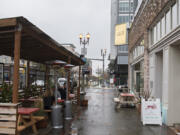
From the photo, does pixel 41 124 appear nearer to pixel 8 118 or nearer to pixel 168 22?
pixel 8 118

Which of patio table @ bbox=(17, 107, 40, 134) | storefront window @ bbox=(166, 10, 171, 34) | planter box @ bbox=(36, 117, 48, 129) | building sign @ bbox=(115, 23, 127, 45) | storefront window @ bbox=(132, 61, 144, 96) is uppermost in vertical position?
building sign @ bbox=(115, 23, 127, 45)

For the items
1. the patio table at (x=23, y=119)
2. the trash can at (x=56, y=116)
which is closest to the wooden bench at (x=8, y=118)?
the patio table at (x=23, y=119)

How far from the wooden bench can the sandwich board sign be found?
4.57 meters

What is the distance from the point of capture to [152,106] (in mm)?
6875

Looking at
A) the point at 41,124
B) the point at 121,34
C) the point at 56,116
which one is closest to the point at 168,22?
the point at 56,116

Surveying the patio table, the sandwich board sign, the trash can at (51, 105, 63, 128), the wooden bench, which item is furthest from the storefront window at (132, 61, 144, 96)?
the wooden bench

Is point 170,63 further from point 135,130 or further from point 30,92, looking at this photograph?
A: point 30,92

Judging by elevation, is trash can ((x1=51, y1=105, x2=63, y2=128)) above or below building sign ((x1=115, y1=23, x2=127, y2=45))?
below

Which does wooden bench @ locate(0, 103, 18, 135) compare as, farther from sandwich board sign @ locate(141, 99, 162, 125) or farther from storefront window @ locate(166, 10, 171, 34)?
storefront window @ locate(166, 10, 171, 34)

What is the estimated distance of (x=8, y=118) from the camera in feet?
14.6

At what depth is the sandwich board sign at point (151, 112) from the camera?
265 inches

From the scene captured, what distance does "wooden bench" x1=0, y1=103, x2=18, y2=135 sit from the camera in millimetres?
4426

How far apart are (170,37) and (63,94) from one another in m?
6.21

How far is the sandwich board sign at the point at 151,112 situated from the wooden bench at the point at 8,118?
457 centimetres
